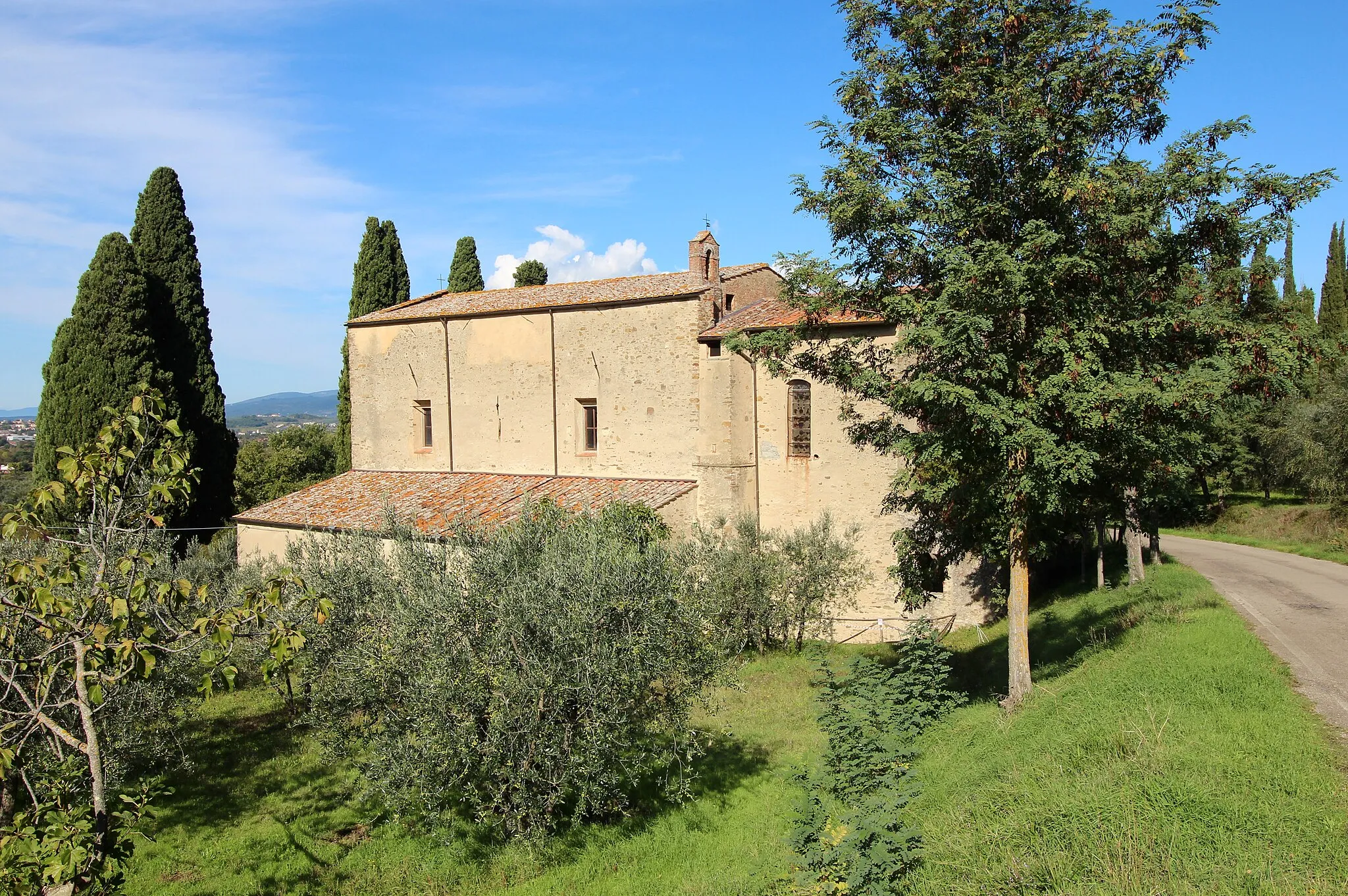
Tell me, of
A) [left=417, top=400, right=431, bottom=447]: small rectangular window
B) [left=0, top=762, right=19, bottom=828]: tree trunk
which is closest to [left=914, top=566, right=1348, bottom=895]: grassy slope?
[left=0, top=762, right=19, bottom=828]: tree trunk

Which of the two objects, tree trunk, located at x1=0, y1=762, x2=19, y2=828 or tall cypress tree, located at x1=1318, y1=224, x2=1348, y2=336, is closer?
tree trunk, located at x1=0, y1=762, x2=19, y2=828

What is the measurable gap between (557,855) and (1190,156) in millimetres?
11605

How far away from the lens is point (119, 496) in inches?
214

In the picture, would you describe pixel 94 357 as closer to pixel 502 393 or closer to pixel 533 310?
pixel 502 393

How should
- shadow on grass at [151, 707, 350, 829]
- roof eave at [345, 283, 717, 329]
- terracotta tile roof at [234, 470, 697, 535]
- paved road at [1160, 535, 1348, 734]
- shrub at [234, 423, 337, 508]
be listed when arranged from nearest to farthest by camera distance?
paved road at [1160, 535, 1348, 734] < shadow on grass at [151, 707, 350, 829] < terracotta tile roof at [234, 470, 697, 535] < roof eave at [345, 283, 717, 329] < shrub at [234, 423, 337, 508]

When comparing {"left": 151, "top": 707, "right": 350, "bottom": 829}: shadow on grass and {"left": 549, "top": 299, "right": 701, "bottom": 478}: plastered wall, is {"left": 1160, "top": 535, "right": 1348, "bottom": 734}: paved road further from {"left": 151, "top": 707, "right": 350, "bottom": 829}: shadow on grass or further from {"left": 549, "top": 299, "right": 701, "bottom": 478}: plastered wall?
{"left": 151, "top": 707, "right": 350, "bottom": 829}: shadow on grass

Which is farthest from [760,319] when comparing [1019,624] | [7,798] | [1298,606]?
[7,798]

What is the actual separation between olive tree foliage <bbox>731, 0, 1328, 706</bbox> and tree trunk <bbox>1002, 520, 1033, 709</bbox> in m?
0.03

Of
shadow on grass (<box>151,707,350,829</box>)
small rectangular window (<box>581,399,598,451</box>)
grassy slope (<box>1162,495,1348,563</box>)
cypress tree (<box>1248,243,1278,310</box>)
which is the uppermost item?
cypress tree (<box>1248,243,1278,310</box>)

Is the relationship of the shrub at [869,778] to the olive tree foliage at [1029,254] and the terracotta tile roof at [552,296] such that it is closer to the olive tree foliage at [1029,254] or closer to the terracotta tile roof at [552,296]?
the olive tree foliage at [1029,254]

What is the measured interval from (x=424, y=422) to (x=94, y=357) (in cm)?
988

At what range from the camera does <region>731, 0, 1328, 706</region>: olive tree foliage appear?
9.59 m

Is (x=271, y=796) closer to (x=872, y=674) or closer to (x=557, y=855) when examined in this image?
(x=557, y=855)

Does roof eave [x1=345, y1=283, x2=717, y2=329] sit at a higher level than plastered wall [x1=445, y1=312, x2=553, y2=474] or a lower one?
higher
